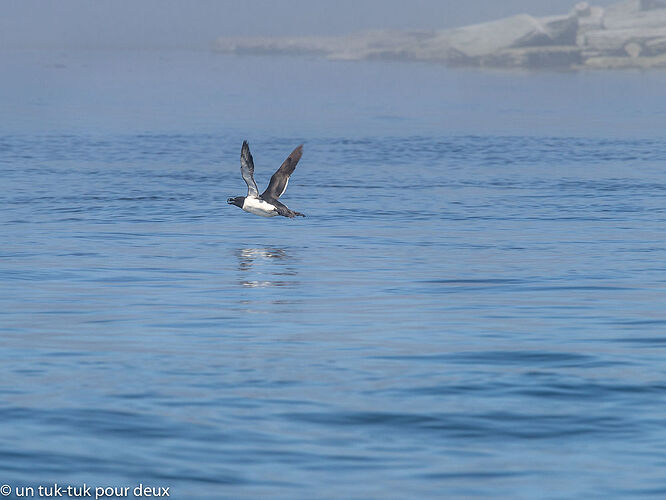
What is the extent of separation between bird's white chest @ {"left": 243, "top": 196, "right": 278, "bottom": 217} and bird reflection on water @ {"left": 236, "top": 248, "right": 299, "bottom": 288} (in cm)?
162

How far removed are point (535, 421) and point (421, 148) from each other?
42.7 metres

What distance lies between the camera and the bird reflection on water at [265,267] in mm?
23875

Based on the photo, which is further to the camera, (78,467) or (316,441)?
(316,441)

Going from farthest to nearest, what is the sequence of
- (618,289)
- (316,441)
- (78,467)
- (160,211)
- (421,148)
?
(421,148) → (160,211) → (618,289) → (316,441) → (78,467)

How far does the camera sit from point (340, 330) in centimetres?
1933

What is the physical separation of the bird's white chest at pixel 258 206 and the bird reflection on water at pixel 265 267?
5.31 feet

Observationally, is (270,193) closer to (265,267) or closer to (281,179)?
(281,179)

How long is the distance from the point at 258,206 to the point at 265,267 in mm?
4247

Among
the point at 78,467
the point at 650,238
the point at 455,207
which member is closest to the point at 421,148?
the point at 455,207

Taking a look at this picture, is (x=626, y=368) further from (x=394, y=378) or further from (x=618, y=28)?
(x=618, y=28)

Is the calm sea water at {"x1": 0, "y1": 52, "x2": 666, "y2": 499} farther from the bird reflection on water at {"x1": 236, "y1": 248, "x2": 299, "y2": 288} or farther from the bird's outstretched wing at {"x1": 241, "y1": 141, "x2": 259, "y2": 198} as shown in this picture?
the bird's outstretched wing at {"x1": 241, "y1": 141, "x2": 259, "y2": 198}

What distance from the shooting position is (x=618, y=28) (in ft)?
627

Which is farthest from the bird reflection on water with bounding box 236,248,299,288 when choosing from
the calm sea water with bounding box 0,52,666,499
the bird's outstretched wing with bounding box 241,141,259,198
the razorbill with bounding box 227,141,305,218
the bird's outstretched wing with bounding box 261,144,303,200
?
the bird's outstretched wing with bounding box 241,141,259,198

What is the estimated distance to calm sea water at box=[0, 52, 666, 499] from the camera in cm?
1299
